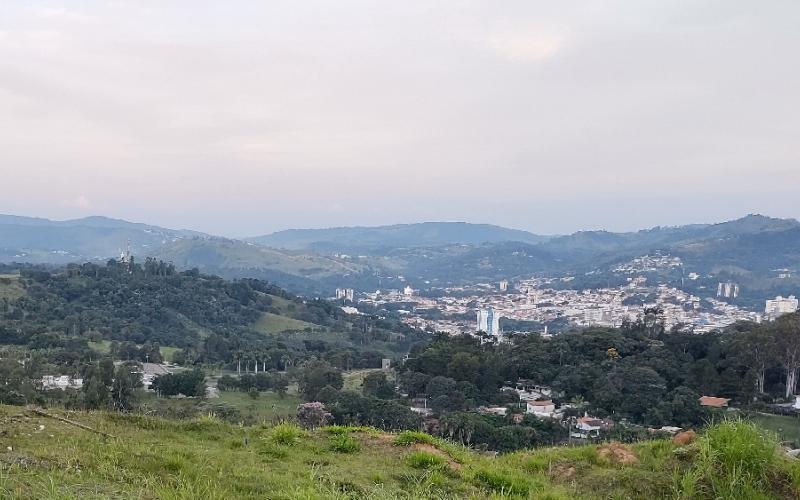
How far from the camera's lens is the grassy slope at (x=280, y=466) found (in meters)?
3.94

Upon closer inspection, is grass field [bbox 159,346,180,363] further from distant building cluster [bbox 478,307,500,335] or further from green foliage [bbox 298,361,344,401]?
distant building cluster [bbox 478,307,500,335]

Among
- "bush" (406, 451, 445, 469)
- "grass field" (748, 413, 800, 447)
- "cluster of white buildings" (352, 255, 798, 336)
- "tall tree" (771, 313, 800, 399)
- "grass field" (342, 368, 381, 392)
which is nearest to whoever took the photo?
"bush" (406, 451, 445, 469)

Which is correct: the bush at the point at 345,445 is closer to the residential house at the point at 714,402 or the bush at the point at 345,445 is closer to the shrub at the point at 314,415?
the shrub at the point at 314,415

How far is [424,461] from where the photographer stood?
5477mm

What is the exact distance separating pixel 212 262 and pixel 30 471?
18737cm

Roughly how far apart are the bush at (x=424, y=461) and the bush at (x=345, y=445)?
30.0 inches

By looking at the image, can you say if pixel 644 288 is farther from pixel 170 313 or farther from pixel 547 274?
pixel 170 313

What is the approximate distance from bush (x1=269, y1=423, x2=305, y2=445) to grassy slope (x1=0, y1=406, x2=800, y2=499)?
0.01 m

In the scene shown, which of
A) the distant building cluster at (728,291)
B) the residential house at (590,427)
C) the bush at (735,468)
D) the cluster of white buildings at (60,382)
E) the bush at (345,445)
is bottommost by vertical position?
the cluster of white buildings at (60,382)

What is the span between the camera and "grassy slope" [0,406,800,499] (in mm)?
3943

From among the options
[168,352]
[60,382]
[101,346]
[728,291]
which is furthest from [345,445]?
[728,291]

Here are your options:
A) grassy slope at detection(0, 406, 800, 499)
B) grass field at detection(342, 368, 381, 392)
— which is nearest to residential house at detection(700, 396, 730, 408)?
grass field at detection(342, 368, 381, 392)

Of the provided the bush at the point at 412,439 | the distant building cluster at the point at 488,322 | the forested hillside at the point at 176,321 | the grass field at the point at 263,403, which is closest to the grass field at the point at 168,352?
the forested hillside at the point at 176,321

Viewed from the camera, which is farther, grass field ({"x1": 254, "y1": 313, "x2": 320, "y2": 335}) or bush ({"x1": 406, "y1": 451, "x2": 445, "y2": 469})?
grass field ({"x1": 254, "y1": 313, "x2": 320, "y2": 335})
